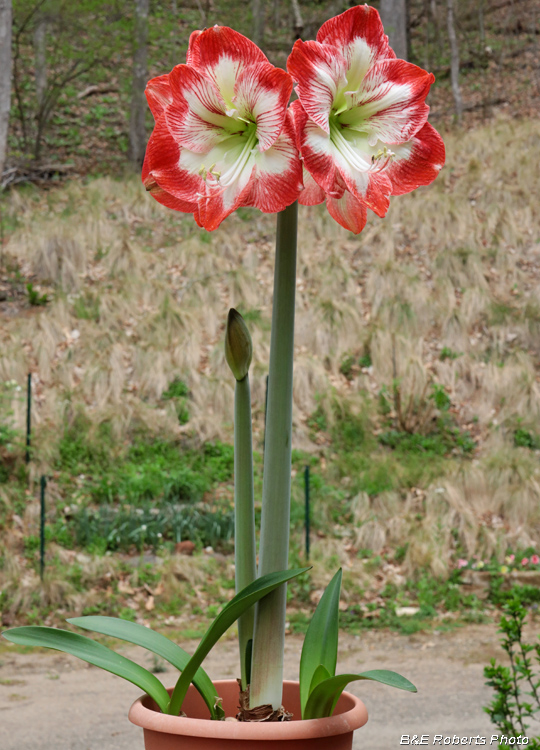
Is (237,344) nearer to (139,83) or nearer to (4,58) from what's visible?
(4,58)

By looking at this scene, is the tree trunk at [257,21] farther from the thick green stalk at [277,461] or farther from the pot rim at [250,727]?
the pot rim at [250,727]

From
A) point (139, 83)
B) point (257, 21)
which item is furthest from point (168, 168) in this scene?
point (257, 21)

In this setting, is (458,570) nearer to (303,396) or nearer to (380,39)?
(303,396)

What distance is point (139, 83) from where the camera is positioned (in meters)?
10.4

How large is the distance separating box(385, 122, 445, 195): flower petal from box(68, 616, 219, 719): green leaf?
2.55 feet

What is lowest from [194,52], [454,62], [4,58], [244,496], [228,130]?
[244,496]

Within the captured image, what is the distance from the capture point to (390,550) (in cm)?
534

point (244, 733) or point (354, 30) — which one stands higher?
point (354, 30)

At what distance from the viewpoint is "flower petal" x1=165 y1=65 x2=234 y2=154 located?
3.19 ft

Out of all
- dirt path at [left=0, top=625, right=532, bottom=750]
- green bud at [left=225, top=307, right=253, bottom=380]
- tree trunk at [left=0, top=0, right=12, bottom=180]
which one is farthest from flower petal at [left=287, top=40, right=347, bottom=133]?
tree trunk at [left=0, top=0, right=12, bottom=180]

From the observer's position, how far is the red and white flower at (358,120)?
0.95m

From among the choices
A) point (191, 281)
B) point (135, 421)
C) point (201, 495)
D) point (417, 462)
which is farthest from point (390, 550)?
point (191, 281)

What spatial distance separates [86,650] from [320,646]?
0.36 m

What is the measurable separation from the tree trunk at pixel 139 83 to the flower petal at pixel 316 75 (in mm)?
10011
